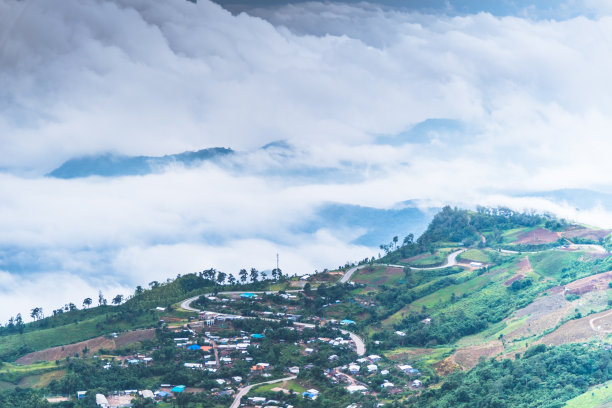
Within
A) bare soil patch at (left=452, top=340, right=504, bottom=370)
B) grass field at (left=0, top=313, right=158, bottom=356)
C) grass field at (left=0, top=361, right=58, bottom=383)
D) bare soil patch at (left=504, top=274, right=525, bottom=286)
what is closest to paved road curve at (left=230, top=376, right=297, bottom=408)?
bare soil patch at (left=452, top=340, right=504, bottom=370)

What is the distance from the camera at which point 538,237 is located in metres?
49.2

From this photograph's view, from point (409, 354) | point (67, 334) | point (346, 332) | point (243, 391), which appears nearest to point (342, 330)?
point (346, 332)

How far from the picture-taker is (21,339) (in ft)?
127

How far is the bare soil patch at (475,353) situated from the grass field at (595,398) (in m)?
7.41

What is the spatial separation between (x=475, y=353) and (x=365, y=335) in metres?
6.78

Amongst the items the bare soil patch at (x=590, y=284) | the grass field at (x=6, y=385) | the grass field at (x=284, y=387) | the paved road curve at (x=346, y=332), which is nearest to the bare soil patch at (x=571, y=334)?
the bare soil patch at (x=590, y=284)

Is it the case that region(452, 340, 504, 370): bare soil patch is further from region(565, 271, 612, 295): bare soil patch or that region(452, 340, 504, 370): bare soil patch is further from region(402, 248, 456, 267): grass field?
region(402, 248, 456, 267): grass field

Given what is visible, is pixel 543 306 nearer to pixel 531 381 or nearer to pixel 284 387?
pixel 531 381

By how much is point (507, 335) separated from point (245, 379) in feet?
40.0

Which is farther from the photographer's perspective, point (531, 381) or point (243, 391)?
point (243, 391)

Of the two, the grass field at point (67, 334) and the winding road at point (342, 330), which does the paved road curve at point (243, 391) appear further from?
the grass field at point (67, 334)

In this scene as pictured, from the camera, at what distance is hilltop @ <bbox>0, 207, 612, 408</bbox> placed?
30062mm

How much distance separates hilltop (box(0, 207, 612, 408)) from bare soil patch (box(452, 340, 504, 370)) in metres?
0.11

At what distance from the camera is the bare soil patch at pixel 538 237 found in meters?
48.2
